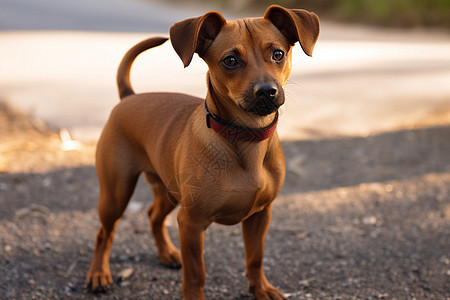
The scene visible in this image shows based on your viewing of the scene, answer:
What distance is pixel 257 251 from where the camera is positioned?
306 centimetres

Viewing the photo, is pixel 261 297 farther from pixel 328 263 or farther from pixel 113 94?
pixel 113 94

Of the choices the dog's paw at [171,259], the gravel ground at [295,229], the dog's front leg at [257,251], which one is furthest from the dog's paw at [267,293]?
the dog's paw at [171,259]

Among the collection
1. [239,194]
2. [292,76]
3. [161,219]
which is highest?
[239,194]

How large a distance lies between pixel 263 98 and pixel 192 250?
3.08 feet

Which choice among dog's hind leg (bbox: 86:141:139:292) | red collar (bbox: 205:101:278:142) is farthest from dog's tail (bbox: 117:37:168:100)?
red collar (bbox: 205:101:278:142)

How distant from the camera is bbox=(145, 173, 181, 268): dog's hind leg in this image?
348 cm

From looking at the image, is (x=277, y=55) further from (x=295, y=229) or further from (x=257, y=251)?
(x=295, y=229)

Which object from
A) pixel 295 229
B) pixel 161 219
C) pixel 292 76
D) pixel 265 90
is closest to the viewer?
pixel 265 90

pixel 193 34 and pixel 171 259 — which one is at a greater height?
pixel 193 34

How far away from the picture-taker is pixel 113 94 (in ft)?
26.6

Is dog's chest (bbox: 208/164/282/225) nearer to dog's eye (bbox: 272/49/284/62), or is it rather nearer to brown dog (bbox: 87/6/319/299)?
brown dog (bbox: 87/6/319/299)

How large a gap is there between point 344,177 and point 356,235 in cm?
115

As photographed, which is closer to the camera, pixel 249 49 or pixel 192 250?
pixel 249 49

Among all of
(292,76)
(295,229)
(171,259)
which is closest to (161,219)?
(171,259)
